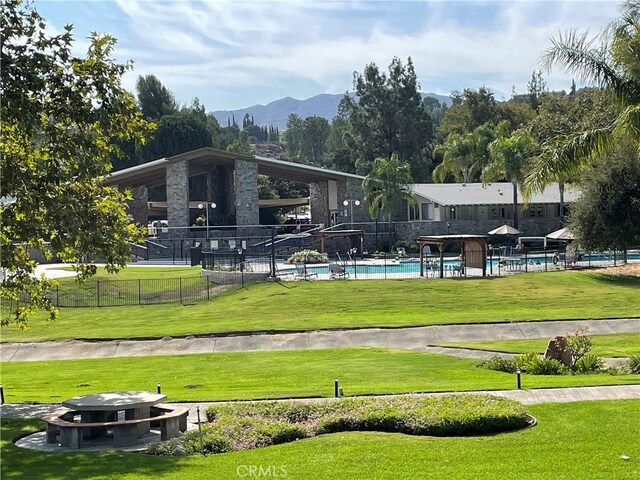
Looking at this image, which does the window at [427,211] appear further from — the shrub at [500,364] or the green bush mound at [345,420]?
the green bush mound at [345,420]

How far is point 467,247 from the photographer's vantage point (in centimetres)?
4791

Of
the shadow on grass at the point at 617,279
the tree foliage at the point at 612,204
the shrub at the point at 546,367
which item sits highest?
the tree foliage at the point at 612,204

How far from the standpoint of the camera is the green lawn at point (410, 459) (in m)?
10.9

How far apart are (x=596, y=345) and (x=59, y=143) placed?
17928 mm

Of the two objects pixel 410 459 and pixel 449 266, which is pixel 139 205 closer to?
pixel 449 266

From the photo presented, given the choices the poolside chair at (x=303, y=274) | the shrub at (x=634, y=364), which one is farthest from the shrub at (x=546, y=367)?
the poolside chair at (x=303, y=274)

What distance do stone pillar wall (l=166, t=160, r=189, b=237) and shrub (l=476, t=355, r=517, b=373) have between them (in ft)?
154

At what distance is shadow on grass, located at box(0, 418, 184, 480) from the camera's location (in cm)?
1154

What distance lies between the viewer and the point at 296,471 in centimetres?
1112

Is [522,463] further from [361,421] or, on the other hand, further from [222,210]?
[222,210]

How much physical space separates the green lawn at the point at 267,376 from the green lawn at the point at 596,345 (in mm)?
2119

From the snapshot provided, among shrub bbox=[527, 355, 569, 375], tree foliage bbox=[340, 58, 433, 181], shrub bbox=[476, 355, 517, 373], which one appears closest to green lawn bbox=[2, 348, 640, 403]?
shrub bbox=[476, 355, 517, 373]

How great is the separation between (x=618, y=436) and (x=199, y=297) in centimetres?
3023

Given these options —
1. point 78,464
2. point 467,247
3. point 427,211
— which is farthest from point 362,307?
point 427,211
